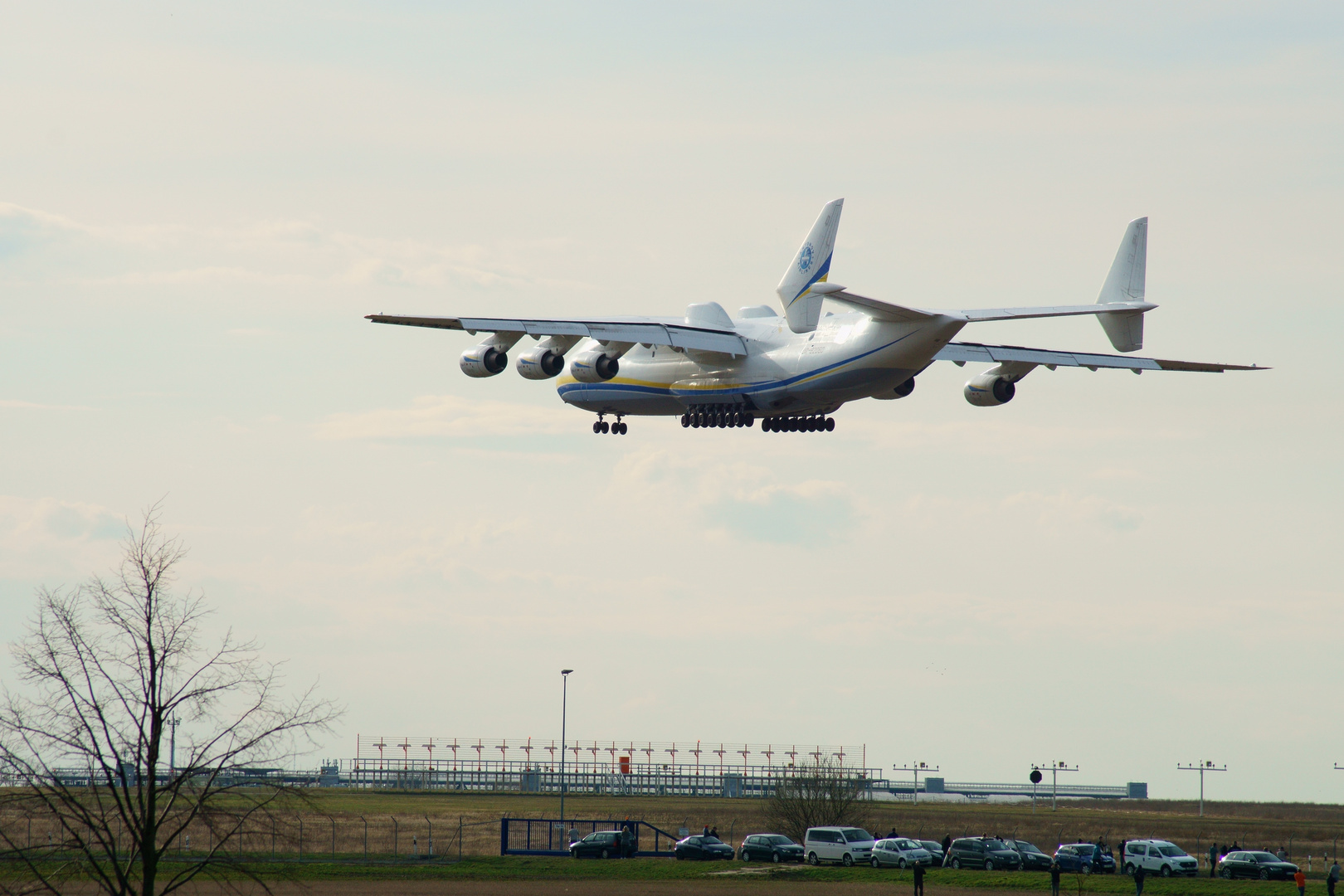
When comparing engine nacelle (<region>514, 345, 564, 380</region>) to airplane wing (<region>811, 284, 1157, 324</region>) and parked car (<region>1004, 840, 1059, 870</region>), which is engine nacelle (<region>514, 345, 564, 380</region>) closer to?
airplane wing (<region>811, 284, 1157, 324</region>)

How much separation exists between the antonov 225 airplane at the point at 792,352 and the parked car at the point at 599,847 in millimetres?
14766

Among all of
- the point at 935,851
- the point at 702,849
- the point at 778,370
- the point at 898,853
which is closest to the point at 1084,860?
the point at 935,851

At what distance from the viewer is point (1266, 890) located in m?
40.3

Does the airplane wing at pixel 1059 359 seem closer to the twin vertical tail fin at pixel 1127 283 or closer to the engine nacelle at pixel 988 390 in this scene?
the engine nacelle at pixel 988 390

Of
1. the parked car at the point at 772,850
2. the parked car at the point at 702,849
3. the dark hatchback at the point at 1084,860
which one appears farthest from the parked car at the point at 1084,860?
the parked car at the point at 702,849

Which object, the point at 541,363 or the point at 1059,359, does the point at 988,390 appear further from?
the point at 541,363

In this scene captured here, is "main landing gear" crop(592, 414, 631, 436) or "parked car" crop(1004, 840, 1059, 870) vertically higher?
"main landing gear" crop(592, 414, 631, 436)

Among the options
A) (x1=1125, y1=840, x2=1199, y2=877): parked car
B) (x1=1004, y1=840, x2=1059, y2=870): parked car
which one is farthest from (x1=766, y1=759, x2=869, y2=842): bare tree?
(x1=1125, y1=840, x2=1199, y2=877): parked car

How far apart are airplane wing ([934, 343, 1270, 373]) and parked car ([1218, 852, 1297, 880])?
15.9m

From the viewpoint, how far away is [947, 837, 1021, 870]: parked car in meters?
46.7

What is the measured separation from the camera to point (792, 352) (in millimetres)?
49219

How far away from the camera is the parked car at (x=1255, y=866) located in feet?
145

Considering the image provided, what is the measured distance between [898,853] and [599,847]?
34.1 ft

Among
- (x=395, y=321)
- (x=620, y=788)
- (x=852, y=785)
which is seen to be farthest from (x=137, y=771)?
(x=620, y=788)
